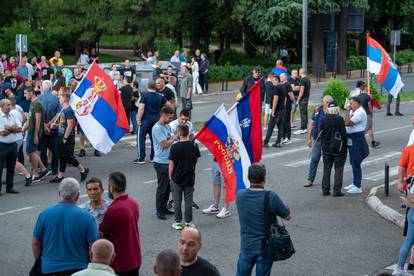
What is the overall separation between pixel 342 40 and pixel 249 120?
36321mm

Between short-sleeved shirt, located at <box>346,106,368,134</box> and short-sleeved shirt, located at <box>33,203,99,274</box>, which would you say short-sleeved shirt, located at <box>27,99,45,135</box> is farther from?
short-sleeved shirt, located at <box>33,203,99,274</box>

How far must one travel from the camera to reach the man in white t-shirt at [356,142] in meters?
14.6

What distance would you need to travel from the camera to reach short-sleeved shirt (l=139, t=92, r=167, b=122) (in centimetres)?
1683

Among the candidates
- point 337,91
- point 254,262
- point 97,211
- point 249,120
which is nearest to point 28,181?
point 249,120

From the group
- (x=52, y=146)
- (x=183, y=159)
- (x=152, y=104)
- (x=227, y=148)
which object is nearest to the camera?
(x=227, y=148)

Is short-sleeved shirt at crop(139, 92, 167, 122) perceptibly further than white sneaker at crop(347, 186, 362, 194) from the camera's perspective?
Yes

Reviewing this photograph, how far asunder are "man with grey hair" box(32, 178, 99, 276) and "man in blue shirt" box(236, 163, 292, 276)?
1599mm

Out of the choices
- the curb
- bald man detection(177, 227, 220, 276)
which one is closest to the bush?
the curb

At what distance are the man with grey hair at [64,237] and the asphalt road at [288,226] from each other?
2633 mm

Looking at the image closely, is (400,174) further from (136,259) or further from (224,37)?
(224,37)

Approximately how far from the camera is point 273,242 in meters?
7.91

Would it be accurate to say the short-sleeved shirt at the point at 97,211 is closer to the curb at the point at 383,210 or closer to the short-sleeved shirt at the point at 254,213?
the short-sleeved shirt at the point at 254,213

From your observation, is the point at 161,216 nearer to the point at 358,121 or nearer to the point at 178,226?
the point at 178,226

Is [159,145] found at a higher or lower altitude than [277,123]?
higher
